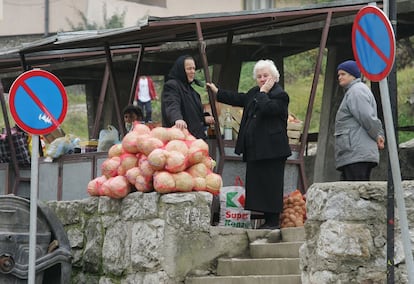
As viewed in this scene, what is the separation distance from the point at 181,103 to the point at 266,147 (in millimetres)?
1162

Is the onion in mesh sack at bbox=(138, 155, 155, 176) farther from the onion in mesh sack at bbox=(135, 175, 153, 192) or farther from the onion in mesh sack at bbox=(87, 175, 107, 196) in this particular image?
the onion in mesh sack at bbox=(87, 175, 107, 196)

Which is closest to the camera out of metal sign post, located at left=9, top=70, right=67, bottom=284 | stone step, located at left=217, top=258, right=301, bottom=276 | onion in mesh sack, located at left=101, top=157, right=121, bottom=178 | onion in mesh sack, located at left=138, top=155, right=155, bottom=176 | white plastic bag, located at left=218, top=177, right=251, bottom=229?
metal sign post, located at left=9, top=70, right=67, bottom=284

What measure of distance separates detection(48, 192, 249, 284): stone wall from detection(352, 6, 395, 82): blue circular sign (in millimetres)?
3158

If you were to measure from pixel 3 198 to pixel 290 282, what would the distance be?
2.93 m

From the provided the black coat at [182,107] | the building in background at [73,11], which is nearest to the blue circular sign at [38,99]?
the black coat at [182,107]

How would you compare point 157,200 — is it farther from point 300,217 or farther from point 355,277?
point 355,277

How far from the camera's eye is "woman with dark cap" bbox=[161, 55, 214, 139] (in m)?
11.4

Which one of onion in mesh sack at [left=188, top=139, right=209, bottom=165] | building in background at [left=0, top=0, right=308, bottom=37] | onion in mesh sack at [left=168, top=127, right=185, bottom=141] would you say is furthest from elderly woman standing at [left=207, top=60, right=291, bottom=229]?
building in background at [left=0, top=0, right=308, bottom=37]

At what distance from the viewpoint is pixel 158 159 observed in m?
10.3

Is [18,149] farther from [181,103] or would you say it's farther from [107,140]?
[181,103]

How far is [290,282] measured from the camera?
9.64 metres

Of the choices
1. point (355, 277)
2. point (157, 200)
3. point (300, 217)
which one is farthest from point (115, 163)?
point (355, 277)

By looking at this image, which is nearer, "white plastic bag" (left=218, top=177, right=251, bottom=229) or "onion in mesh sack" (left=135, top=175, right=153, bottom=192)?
"onion in mesh sack" (left=135, top=175, right=153, bottom=192)

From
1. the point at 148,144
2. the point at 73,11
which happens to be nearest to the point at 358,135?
the point at 148,144
